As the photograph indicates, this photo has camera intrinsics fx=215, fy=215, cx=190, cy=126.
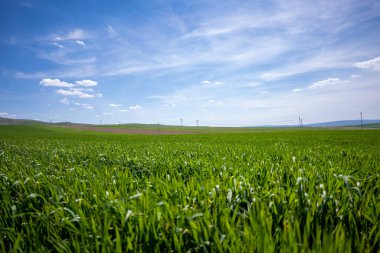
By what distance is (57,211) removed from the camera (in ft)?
9.79

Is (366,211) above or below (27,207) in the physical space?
above

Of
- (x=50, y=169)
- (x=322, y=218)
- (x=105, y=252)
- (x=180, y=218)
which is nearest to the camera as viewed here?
(x=105, y=252)

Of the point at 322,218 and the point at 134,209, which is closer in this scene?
the point at 322,218

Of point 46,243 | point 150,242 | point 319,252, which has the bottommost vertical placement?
point 46,243

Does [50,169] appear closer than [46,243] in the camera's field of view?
No

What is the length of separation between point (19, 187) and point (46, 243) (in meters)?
2.39

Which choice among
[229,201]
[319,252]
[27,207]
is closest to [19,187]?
[27,207]

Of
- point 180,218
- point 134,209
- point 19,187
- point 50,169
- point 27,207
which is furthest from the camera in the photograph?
point 50,169

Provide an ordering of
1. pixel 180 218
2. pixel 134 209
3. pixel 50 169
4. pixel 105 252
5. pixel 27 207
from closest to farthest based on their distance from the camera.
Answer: pixel 105 252 < pixel 180 218 < pixel 134 209 < pixel 27 207 < pixel 50 169

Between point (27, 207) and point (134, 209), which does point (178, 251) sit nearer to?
point (134, 209)

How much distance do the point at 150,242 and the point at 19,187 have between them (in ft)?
12.5

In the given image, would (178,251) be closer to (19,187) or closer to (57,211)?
(57,211)

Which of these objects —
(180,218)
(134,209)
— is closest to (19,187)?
(134,209)

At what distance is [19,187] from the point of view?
4.50m
